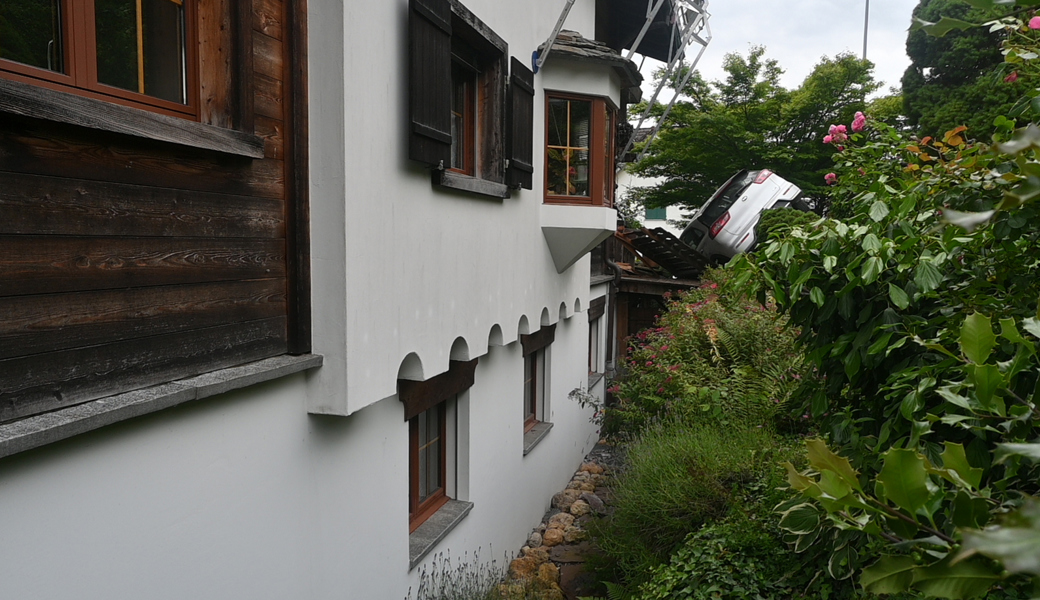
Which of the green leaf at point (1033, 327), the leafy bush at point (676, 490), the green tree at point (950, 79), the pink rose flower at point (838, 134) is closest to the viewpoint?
the green leaf at point (1033, 327)

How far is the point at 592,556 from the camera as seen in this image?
6.36 m

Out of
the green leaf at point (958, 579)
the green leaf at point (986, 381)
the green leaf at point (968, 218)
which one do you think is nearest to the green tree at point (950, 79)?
the green leaf at point (986, 381)

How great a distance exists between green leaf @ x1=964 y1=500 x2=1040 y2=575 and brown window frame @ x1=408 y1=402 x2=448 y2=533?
4.57 meters

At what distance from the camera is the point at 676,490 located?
529 cm

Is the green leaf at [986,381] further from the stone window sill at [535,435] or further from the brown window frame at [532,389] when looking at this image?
the brown window frame at [532,389]

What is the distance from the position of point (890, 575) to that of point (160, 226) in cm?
254

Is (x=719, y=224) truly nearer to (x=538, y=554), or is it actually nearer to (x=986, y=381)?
(x=538, y=554)

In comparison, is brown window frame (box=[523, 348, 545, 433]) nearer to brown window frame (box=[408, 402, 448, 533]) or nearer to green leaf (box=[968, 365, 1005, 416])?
brown window frame (box=[408, 402, 448, 533])

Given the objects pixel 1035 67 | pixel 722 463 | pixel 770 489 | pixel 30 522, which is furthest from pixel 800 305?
pixel 30 522

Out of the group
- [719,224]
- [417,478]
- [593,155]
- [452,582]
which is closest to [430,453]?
[417,478]

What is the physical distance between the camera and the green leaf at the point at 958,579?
934 millimetres

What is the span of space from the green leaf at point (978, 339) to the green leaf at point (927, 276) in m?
1.32

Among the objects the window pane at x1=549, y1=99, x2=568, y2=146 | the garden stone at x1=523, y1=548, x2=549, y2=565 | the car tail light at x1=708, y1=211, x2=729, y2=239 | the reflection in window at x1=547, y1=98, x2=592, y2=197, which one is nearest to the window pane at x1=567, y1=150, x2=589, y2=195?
the reflection in window at x1=547, y1=98, x2=592, y2=197

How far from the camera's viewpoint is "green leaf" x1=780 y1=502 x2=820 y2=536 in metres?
2.03
